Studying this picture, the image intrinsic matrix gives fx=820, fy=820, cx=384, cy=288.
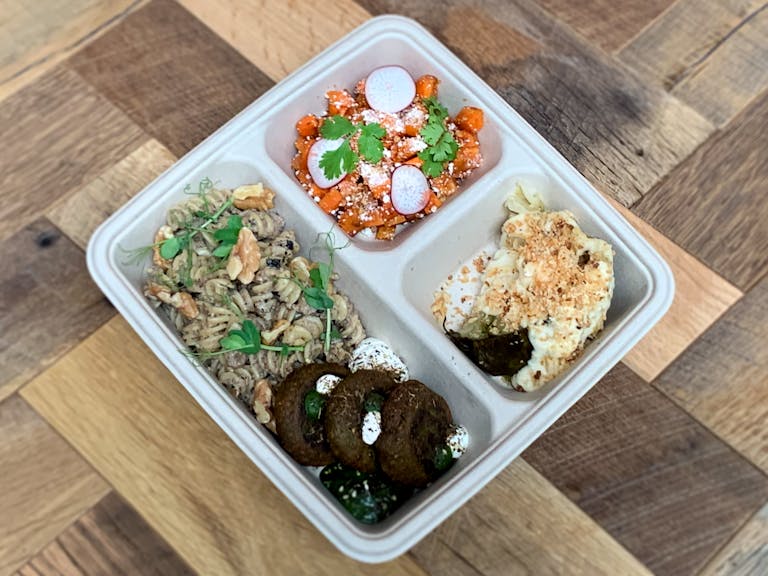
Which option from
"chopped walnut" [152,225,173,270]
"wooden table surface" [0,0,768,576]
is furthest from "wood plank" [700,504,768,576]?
"chopped walnut" [152,225,173,270]

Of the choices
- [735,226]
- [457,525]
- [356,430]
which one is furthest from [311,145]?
[735,226]

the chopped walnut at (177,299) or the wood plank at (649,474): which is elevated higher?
the chopped walnut at (177,299)

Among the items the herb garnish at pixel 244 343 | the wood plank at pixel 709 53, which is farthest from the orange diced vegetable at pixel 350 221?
the wood plank at pixel 709 53

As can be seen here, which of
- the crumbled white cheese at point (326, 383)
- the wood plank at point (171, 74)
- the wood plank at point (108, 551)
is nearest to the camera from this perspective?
the crumbled white cheese at point (326, 383)

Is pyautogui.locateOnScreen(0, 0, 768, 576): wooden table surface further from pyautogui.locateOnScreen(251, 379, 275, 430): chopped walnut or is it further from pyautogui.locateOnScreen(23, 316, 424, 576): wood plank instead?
pyautogui.locateOnScreen(251, 379, 275, 430): chopped walnut

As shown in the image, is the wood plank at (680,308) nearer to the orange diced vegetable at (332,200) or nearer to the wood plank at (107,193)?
the orange diced vegetable at (332,200)

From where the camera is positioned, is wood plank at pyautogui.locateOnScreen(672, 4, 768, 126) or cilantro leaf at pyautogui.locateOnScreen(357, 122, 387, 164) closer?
cilantro leaf at pyautogui.locateOnScreen(357, 122, 387, 164)
